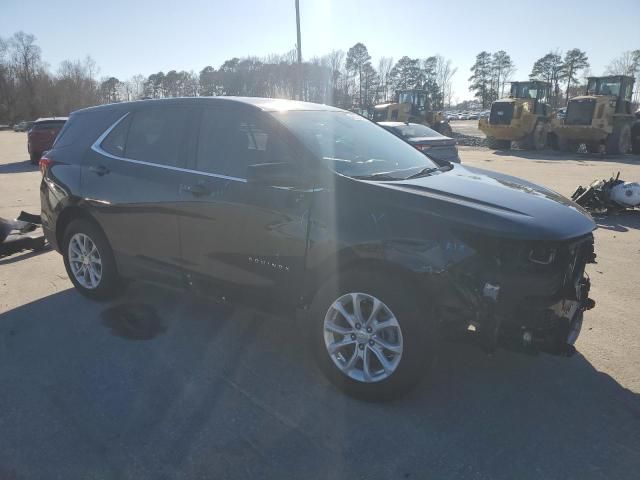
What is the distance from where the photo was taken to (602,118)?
21969 mm

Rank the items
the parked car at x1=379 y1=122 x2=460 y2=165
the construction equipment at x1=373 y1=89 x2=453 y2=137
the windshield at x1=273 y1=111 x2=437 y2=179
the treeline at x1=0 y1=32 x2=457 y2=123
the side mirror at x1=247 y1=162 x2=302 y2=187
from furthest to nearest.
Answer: the treeline at x1=0 y1=32 x2=457 y2=123 → the construction equipment at x1=373 y1=89 x2=453 y2=137 → the parked car at x1=379 y1=122 x2=460 y2=165 → the windshield at x1=273 y1=111 x2=437 y2=179 → the side mirror at x1=247 y1=162 x2=302 y2=187

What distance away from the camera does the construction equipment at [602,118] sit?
21.9 metres

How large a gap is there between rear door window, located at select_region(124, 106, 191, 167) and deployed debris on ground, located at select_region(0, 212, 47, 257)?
3136 mm

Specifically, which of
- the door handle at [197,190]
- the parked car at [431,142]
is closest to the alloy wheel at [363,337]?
the door handle at [197,190]

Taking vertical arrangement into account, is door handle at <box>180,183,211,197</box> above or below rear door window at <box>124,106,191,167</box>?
below

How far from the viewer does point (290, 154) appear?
11.2ft

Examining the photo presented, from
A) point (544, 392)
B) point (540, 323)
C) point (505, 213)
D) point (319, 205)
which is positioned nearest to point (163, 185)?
point (319, 205)

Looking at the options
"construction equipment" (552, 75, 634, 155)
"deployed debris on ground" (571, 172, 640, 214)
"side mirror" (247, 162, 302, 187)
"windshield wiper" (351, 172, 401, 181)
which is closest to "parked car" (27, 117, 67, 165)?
"deployed debris on ground" (571, 172, 640, 214)

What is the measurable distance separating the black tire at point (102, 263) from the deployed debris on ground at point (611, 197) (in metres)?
7.96

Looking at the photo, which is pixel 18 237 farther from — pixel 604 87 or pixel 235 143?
pixel 604 87

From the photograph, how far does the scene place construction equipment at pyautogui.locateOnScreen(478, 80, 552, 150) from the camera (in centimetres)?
2469

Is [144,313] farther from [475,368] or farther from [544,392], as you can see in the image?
[544,392]

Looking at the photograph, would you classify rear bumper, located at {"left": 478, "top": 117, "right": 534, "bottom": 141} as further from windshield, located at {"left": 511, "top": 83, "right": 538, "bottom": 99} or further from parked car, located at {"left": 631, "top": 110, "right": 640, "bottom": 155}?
parked car, located at {"left": 631, "top": 110, "right": 640, "bottom": 155}

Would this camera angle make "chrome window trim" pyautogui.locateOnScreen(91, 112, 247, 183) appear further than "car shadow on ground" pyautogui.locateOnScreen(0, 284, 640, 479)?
Yes
